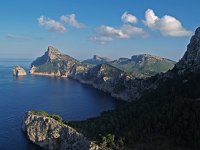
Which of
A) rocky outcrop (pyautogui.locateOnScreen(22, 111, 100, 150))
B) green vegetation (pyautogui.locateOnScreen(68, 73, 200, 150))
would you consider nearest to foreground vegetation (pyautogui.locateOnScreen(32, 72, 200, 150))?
green vegetation (pyautogui.locateOnScreen(68, 73, 200, 150))

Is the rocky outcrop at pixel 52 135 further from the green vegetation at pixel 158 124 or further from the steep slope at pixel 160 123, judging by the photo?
the steep slope at pixel 160 123

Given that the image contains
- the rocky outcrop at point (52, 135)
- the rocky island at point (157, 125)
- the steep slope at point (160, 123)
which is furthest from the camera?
the rocky outcrop at point (52, 135)

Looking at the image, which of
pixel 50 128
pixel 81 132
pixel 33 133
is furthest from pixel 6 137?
pixel 81 132

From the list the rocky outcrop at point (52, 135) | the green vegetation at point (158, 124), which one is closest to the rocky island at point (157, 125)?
the green vegetation at point (158, 124)

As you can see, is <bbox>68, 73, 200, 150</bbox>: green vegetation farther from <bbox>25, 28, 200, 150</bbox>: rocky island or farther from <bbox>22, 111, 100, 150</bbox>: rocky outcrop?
<bbox>22, 111, 100, 150</bbox>: rocky outcrop

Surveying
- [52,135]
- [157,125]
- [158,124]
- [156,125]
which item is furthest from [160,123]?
[52,135]

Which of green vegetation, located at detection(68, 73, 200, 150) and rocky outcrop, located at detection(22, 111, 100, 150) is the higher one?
green vegetation, located at detection(68, 73, 200, 150)
